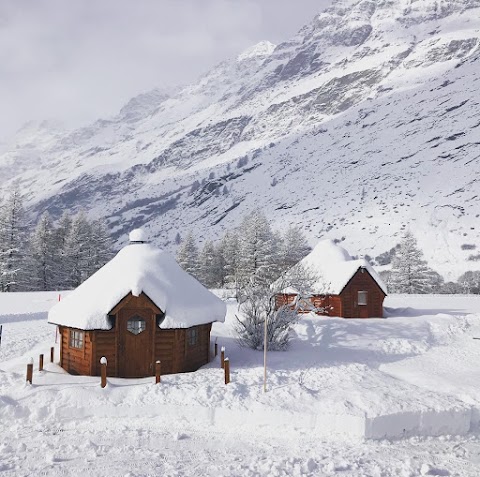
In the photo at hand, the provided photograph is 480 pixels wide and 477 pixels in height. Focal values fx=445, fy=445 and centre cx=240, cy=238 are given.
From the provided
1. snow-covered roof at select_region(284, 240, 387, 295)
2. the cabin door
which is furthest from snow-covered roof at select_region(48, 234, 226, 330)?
snow-covered roof at select_region(284, 240, 387, 295)

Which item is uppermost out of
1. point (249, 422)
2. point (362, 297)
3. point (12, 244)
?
point (12, 244)

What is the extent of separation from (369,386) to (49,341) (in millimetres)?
16018

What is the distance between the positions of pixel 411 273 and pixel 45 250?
40.3 meters

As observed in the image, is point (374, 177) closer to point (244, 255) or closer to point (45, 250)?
point (244, 255)

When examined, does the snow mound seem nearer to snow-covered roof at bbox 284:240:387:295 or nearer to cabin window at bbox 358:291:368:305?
snow-covered roof at bbox 284:240:387:295

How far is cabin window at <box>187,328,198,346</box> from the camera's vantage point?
17.3 metres

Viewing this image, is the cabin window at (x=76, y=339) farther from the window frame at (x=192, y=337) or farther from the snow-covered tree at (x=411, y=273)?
the snow-covered tree at (x=411, y=273)

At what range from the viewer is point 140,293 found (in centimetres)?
1636

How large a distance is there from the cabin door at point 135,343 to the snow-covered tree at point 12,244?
30521 millimetres

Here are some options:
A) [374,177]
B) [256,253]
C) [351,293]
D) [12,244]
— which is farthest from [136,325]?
[374,177]

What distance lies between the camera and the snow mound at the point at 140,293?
16297 mm

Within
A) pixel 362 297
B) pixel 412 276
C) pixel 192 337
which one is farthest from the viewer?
pixel 412 276

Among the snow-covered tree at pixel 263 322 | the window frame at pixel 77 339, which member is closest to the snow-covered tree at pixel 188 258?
the snow-covered tree at pixel 263 322

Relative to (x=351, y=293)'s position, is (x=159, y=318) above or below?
above
